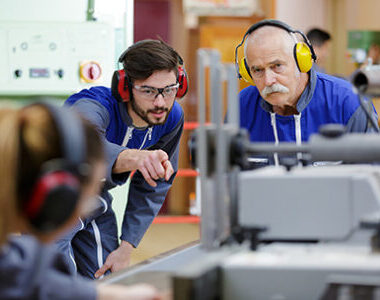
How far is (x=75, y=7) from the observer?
11.3 ft

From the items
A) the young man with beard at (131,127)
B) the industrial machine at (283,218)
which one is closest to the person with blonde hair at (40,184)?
the industrial machine at (283,218)

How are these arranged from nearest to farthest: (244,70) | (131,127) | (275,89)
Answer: (275,89) → (244,70) → (131,127)

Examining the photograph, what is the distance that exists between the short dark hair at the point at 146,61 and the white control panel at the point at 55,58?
3.14 feet

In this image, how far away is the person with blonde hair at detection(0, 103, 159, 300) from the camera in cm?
94

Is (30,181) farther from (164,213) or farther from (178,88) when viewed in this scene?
(164,213)

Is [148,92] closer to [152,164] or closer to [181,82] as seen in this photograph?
[181,82]

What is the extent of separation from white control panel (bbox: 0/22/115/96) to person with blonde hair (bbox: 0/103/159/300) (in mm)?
2406

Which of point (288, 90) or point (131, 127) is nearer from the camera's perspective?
point (288, 90)

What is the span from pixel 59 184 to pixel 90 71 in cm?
251

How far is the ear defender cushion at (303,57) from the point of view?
2227 mm

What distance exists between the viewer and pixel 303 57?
87.7 inches

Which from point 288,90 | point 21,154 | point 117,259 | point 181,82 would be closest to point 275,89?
point 288,90

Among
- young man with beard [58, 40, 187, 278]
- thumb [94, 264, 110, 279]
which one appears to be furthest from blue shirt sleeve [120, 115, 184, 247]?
thumb [94, 264, 110, 279]

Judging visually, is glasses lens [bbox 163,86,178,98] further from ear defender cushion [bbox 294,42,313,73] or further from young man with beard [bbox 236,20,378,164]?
ear defender cushion [bbox 294,42,313,73]
